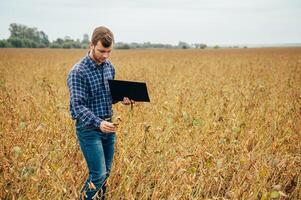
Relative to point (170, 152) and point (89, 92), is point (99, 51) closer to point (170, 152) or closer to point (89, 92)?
point (89, 92)

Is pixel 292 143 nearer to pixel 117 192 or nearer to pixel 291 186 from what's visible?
pixel 291 186

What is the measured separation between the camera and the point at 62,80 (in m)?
10.6

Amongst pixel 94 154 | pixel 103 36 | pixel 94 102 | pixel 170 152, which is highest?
pixel 103 36

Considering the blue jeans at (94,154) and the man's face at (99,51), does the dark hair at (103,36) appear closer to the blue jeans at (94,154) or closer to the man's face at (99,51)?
the man's face at (99,51)

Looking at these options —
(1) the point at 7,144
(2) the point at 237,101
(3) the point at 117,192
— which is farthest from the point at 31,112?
(2) the point at 237,101

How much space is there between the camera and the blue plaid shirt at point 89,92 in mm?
2492

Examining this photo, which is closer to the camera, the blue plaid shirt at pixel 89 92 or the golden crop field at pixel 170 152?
the blue plaid shirt at pixel 89 92

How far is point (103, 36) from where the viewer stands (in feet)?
8.03

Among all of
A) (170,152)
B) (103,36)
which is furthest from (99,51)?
(170,152)

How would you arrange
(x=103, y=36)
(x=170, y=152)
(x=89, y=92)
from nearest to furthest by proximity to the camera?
(x=103, y=36) < (x=89, y=92) < (x=170, y=152)

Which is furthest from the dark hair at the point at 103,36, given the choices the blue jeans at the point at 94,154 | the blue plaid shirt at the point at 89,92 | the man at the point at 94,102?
the blue jeans at the point at 94,154

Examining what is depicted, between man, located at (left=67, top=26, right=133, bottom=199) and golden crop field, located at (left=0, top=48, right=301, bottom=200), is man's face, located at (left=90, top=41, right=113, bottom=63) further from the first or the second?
golden crop field, located at (left=0, top=48, right=301, bottom=200)

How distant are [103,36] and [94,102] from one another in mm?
571

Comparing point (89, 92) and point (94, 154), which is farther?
point (89, 92)
